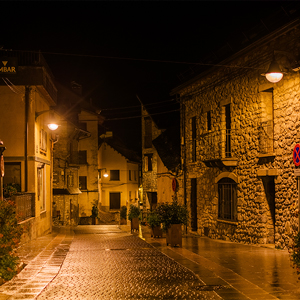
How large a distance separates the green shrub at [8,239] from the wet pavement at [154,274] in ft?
1.09

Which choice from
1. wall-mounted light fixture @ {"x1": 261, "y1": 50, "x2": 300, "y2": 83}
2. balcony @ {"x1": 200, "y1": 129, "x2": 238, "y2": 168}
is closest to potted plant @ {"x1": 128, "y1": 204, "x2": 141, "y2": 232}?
balcony @ {"x1": 200, "y1": 129, "x2": 238, "y2": 168}

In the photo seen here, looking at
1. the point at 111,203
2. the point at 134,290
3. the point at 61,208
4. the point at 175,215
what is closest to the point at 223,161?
the point at 175,215

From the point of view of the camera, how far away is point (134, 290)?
8.16 metres

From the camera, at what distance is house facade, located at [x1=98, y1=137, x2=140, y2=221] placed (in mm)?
52000

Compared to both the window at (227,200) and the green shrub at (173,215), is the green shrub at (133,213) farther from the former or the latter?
the green shrub at (173,215)

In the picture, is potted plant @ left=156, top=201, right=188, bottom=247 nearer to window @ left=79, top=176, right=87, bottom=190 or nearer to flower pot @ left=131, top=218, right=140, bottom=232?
flower pot @ left=131, top=218, right=140, bottom=232

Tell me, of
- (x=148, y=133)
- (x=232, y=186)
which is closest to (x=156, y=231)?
(x=232, y=186)

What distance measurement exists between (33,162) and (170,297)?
12.3 meters

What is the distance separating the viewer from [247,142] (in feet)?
54.0

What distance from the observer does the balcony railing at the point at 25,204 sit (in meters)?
15.9

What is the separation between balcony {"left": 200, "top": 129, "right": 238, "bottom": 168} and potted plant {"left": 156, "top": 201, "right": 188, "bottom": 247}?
135 inches

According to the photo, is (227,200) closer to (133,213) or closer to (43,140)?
(133,213)

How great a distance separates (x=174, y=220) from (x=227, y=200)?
413 centimetres

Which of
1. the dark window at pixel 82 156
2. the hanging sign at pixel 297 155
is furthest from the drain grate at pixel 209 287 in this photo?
the dark window at pixel 82 156
